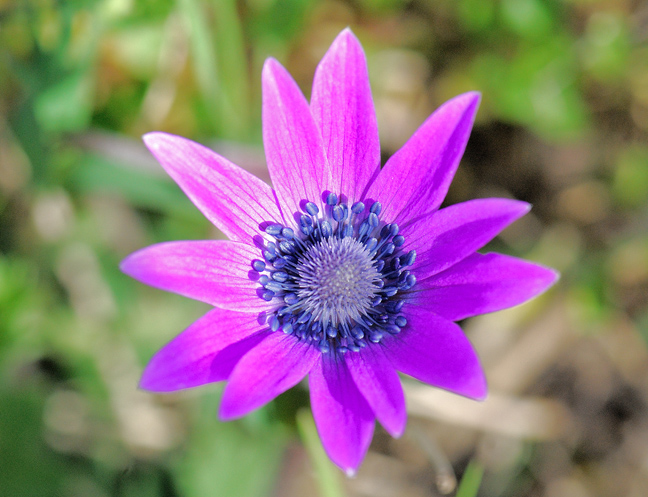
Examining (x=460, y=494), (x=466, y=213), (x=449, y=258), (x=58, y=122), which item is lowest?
(x=460, y=494)

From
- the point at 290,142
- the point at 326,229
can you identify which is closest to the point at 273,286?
the point at 326,229

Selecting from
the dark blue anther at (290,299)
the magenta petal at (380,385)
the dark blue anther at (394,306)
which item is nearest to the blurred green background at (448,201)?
the dark blue anther at (290,299)

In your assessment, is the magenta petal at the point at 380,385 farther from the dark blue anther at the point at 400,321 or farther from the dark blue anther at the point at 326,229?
the dark blue anther at the point at 326,229

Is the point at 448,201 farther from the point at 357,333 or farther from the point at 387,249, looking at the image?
the point at 357,333

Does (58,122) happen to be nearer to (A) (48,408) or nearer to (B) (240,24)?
(B) (240,24)

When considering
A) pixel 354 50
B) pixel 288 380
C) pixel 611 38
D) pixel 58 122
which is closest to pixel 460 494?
pixel 288 380

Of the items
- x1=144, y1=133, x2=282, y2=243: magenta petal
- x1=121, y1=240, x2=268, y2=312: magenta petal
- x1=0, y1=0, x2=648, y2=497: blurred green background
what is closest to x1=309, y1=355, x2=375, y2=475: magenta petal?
x1=121, y1=240, x2=268, y2=312: magenta petal

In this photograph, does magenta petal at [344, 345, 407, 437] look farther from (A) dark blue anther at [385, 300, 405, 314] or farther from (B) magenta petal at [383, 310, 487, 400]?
(A) dark blue anther at [385, 300, 405, 314]
